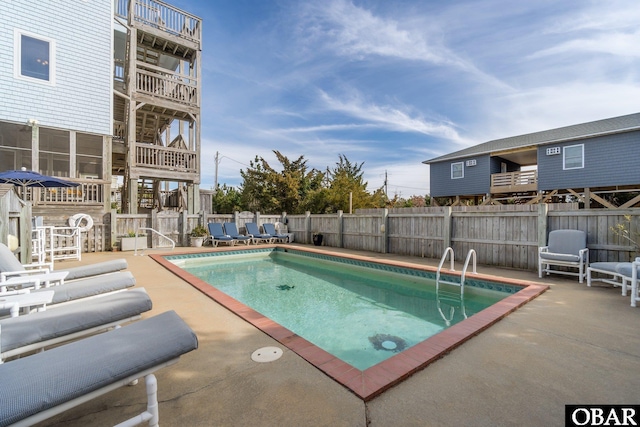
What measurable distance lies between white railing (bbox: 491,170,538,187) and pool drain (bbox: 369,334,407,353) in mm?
16575

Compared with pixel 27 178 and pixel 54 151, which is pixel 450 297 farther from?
pixel 54 151

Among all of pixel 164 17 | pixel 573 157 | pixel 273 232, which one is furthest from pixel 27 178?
pixel 573 157

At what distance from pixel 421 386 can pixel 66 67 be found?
13407 millimetres

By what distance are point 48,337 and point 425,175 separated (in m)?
22.0

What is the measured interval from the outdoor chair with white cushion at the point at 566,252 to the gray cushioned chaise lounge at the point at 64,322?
737 cm

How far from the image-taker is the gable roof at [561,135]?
13633mm

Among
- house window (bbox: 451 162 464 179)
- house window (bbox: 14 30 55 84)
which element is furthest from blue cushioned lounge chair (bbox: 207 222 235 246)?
house window (bbox: 451 162 464 179)

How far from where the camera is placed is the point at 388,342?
3906mm

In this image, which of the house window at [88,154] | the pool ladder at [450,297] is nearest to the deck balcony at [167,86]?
the house window at [88,154]

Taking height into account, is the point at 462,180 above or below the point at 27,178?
above

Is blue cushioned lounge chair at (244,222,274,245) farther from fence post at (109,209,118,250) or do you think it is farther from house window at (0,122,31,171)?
house window at (0,122,31,171)

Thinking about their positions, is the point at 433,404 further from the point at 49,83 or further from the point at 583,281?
the point at 49,83

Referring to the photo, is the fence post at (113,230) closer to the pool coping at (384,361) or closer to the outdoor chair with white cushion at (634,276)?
the pool coping at (384,361)

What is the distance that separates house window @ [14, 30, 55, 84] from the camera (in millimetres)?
8938
